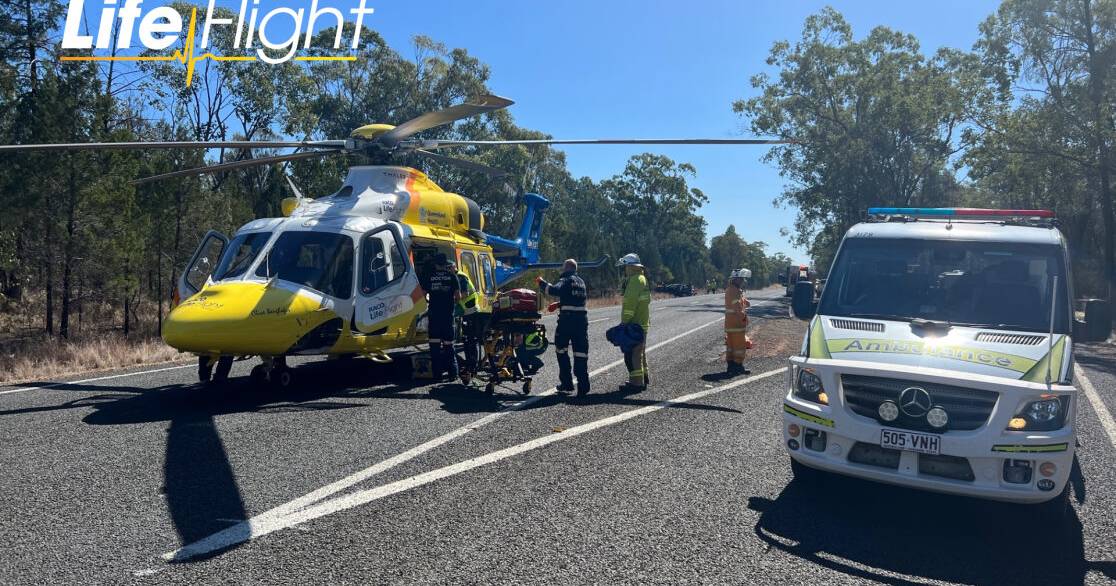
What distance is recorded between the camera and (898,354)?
16.2ft

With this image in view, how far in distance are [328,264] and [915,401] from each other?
6917 millimetres

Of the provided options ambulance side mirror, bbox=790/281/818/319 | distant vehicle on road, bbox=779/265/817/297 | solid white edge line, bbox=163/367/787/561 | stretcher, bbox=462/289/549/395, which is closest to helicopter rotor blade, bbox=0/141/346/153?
stretcher, bbox=462/289/549/395

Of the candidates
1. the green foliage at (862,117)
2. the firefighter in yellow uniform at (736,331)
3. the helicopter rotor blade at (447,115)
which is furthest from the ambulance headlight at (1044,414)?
the green foliage at (862,117)

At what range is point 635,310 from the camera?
955 cm

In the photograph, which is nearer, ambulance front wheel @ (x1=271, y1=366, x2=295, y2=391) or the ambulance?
the ambulance

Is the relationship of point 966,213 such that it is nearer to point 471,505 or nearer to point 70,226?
point 471,505

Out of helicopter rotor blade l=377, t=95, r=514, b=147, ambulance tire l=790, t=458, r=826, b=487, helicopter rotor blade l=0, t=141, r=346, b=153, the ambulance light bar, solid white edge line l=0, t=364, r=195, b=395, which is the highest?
helicopter rotor blade l=377, t=95, r=514, b=147

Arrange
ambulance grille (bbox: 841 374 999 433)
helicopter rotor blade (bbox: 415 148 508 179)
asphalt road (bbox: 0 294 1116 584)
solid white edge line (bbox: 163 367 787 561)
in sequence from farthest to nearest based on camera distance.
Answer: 1. helicopter rotor blade (bbox: 415 148 508 179)
2. ambulance grille (bbox: 841 374 999 433)
3. solid white edge line (bbox: 163 367 787 561)
4. asphalt road (bbox: 0 294 1116 584)

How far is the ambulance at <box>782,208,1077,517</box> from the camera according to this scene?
4.46 metres

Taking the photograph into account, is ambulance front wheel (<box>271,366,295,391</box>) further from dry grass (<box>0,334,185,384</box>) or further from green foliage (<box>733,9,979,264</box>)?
green foliage (<box>733,9,979,264</box>)

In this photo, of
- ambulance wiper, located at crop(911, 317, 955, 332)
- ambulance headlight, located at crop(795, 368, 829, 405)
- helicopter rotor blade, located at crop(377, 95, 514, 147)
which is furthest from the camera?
helicopter rotor blade, located at crop(377, 95, 514, 147)

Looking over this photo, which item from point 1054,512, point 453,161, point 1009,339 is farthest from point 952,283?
point 453,161

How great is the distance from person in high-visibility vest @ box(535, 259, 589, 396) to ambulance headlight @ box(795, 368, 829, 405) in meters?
4.13

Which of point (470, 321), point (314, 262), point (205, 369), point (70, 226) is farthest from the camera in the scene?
point (70, 226)
